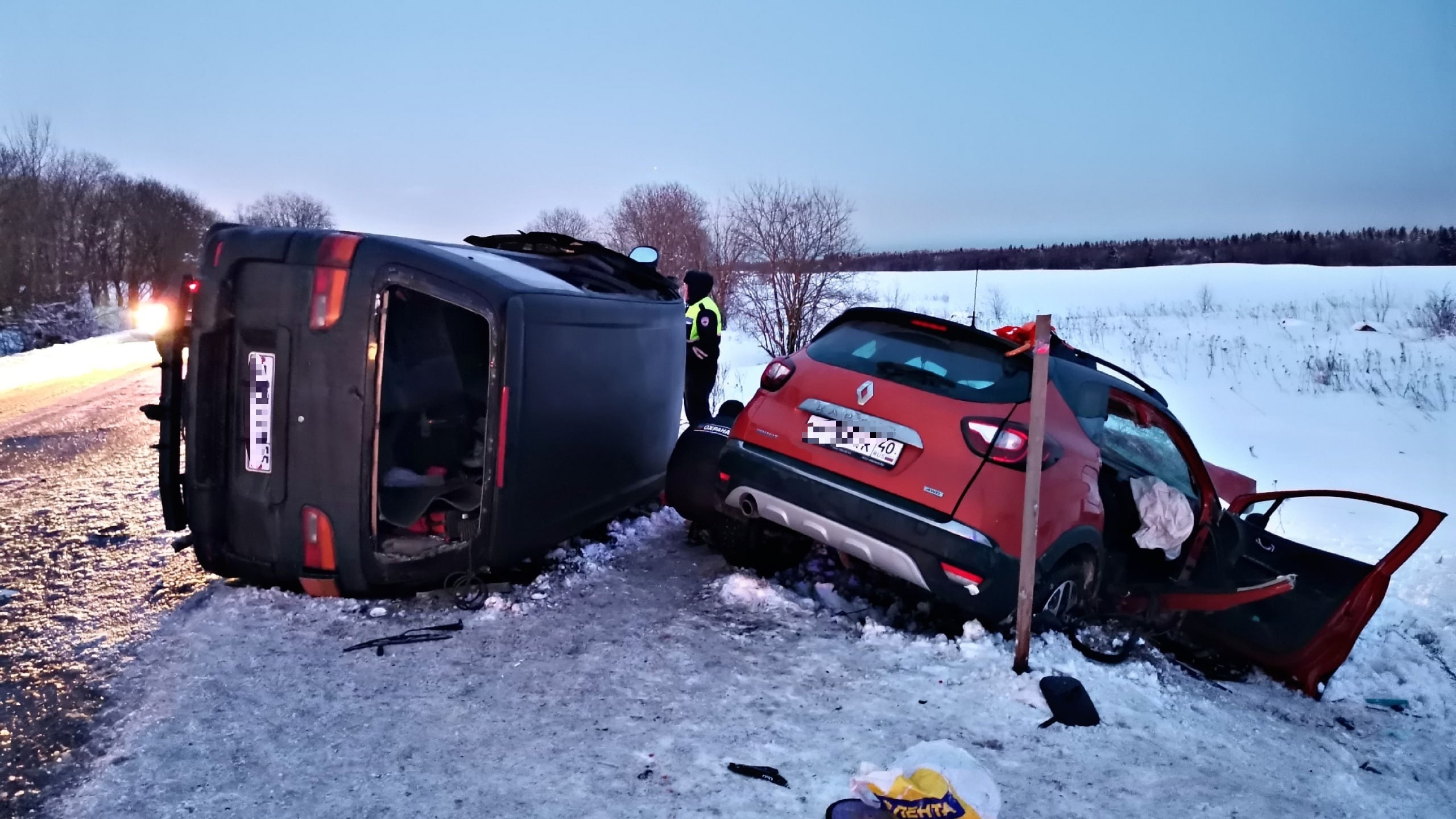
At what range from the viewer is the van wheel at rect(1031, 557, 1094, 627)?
3969mm

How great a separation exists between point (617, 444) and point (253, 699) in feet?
7.76

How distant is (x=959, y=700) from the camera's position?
11.7 feet

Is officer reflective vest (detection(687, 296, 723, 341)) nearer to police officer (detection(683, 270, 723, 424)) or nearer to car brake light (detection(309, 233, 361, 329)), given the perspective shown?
police officer (detection(683, 270, 723, 424))

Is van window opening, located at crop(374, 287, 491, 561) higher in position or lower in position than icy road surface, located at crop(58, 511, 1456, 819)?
higher

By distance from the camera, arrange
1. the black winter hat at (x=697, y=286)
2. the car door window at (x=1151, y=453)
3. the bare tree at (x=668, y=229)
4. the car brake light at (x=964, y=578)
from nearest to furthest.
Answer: the car brake light at (x=964, y=578), the car door window at (x=1151, y=453), the black winter hat at (x=697, y=286), the bare tree at (x=668, y=229)

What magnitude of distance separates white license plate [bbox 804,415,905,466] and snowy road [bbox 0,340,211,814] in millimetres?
3195

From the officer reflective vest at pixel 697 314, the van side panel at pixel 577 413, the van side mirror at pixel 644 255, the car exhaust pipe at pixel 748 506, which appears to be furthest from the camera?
the officer reflective vest at pixel 697 314

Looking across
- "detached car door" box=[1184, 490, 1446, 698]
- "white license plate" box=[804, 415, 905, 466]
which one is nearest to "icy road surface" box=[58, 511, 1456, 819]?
"detached car door" box=[1184, 490, 1446, 698]

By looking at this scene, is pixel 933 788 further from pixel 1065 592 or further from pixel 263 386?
pixel 263 386

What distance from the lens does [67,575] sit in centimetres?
443

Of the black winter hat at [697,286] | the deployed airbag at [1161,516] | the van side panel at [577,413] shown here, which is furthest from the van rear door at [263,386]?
the black winter hat at [697,286]

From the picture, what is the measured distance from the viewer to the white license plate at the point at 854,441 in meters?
4.03

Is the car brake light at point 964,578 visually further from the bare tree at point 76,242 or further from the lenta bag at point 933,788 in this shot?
the bare tree at point 76,242

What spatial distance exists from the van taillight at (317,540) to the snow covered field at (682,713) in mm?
267
